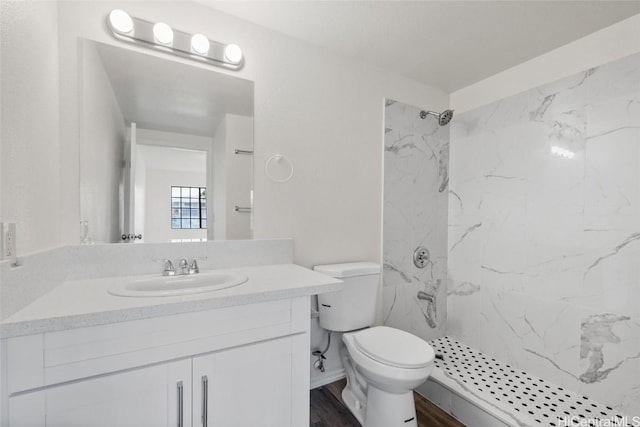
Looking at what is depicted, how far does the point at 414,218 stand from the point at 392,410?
135cm

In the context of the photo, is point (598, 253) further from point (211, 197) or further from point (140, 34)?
point (140, 34)

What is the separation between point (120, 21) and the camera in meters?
1.29

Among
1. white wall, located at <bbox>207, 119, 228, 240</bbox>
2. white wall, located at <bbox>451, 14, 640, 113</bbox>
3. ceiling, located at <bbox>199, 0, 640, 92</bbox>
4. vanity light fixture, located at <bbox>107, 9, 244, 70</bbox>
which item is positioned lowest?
white wall, located at <bbox>207, 119, 228, 240</bbox>

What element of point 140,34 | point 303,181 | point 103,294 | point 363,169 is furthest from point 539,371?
point 140,34

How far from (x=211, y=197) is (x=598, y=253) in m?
2.27

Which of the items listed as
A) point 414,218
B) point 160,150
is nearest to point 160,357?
point 160,150

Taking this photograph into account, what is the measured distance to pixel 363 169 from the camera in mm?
2037

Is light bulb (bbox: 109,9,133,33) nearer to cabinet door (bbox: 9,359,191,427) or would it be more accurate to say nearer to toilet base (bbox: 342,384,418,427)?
cabinet door (bbox: 9,359,191,427)

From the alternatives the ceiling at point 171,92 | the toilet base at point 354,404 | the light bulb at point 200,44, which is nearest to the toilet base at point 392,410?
the toilet base at point 354,404

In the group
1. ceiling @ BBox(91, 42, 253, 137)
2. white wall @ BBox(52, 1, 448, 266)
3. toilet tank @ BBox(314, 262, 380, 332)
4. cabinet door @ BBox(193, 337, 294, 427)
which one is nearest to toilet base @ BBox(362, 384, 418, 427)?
toilet tank @ BBox(314, 262, 380, 332)

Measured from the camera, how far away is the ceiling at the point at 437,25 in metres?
1.49

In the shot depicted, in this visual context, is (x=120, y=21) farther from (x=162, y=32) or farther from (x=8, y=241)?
(x=8, y=241)

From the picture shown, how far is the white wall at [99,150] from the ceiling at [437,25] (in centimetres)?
67

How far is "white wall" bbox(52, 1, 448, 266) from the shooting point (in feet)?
5.09
